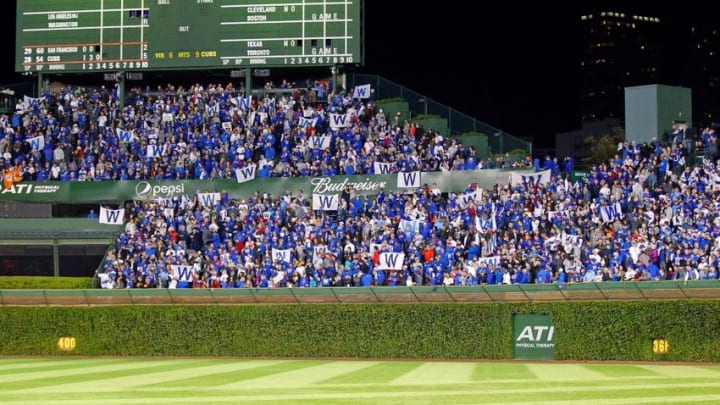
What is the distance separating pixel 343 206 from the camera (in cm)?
3988

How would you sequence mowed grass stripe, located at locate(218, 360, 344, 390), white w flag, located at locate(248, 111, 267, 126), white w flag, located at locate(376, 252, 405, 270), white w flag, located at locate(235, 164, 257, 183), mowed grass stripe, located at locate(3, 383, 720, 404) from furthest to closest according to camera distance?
white w flag, located at locate(248, 111, 267, 126) → white w flag, located at locate(235, 164, 257, 183) → white w flag, located at locate(376, 252, 405, 270) → mowed grass stripe, located at locate(218, 360, 344, 390) → mowed grass stripe, located at locate(3, 383, 720, 404)

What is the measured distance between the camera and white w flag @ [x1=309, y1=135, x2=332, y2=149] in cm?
4291

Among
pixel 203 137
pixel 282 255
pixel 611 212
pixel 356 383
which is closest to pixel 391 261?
pixel 282 255

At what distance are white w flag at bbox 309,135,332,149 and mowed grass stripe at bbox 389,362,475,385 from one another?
16.0m

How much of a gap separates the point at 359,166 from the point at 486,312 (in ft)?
40.8

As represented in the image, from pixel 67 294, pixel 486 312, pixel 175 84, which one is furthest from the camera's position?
pixel 175 84

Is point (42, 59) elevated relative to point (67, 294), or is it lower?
elevated

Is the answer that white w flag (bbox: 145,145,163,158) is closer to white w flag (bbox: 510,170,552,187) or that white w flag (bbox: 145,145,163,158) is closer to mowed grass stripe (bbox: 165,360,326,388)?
white w flag (bbox: 510,170,552,187)

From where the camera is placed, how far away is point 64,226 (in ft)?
146

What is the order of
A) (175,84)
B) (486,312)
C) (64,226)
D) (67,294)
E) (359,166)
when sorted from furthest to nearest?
1. (175,84)
2. (64,226)
3. (359,166)
4. (67,294)
5. (486,312)

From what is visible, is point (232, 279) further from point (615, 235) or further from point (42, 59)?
point (42, 59)

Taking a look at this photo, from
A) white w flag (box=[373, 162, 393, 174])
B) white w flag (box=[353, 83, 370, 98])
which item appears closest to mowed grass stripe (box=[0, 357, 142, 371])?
white w flag (box=[373, 162, 393, 174])

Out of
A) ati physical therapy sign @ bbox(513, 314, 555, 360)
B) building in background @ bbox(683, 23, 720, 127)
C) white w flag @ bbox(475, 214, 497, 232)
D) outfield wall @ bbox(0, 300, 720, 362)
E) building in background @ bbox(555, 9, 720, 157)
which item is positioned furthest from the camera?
building in background @ bbox(555, 9, 720, 157)

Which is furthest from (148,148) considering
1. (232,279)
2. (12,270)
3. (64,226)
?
(232,279)
